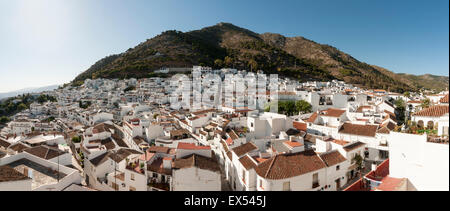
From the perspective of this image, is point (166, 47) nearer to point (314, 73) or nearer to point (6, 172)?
point (314, 73)

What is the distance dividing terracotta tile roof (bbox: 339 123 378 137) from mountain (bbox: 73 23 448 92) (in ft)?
123

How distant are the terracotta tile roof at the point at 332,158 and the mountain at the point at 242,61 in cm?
4224

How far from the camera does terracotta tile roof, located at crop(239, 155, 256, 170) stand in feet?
29.1

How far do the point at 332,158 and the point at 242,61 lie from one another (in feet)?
171

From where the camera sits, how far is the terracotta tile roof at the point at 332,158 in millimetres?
9133

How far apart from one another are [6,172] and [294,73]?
51.2m

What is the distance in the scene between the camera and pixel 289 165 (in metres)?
8.28

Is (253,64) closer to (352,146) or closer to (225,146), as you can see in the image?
(225,146)

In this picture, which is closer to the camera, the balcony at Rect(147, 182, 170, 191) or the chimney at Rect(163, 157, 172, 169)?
the balcony at Rect(147, 182, 170, 191)

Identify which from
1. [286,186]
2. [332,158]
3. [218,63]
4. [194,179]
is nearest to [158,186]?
[194,179]

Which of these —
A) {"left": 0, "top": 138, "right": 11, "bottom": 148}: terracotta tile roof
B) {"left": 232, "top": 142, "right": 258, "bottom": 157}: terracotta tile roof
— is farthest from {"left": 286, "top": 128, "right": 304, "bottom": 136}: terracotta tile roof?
{"left": 0, "top": 138, "right": 11, "bottom": 148}: terracotta tile roof

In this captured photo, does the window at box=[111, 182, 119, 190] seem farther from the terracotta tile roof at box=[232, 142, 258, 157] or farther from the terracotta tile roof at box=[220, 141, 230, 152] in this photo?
the terracotta tile roof at box=[232, 142, 258, 157]

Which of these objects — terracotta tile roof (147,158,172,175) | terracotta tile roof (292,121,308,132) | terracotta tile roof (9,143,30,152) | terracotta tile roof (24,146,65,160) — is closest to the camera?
terracotta tile roof (147,158,172,175)
